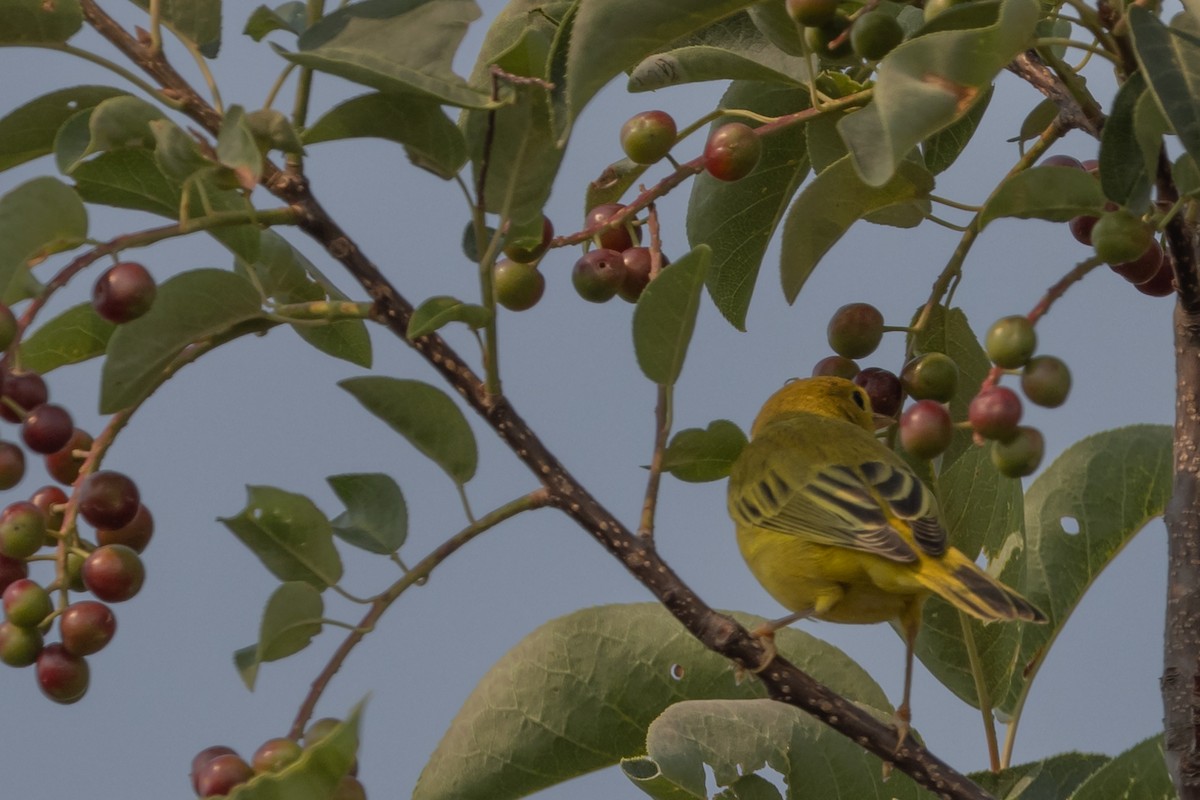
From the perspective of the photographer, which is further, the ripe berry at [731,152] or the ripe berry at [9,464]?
the ripe berry at [731,152]

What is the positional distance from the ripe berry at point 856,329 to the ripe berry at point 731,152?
1.23 feet

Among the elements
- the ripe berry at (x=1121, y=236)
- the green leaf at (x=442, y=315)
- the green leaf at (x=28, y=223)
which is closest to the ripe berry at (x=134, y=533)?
the green leaf at (x=28, y=223)

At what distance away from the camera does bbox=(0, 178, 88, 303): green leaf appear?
1.84m

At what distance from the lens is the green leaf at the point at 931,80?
6.09 ft

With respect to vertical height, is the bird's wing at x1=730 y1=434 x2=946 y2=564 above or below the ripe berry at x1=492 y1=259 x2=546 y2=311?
below

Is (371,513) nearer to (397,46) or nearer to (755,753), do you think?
(397,46)

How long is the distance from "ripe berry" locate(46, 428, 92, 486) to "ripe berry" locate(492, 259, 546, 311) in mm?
653

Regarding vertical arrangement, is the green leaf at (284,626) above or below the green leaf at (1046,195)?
above

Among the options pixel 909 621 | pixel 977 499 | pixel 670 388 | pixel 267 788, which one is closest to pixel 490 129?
pixel 670 388

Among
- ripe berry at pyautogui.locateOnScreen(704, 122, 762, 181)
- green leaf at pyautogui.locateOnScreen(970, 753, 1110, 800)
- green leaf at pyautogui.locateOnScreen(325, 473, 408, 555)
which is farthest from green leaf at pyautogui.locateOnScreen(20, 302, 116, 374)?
green leaf at pyautogui.locateOnScreen(970, 753, 1110, 800)

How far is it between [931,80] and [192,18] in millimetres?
1013

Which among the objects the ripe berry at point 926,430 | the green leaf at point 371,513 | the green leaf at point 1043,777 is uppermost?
the green leaf at point 371,513

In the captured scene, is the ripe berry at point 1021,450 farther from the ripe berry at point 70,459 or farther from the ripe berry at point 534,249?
the ripe berry at point 70,459

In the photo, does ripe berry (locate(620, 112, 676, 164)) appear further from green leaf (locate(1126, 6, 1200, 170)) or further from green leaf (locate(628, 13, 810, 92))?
green leaf (locate(1126, 6, 1200, 170))
